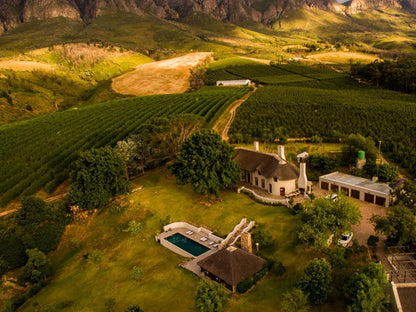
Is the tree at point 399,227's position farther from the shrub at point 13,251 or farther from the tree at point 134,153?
the shrub at point 13,251

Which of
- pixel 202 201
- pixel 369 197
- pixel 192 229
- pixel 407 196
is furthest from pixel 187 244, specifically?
pixel 407 196

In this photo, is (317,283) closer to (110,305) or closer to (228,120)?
(110,305)

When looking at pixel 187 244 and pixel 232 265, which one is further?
pixel 187 244

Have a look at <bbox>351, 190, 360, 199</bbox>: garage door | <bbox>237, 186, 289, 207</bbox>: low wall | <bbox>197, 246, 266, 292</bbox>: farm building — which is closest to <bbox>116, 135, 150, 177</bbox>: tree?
<bbox>237, 186, 289, 207</bbox>: low wall

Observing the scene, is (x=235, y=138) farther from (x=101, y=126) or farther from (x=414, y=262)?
(x=414, y=262)

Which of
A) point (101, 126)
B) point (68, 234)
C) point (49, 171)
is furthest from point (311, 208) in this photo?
point (101, 126)

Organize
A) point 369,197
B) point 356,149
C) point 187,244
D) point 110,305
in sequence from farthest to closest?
point 356,149 → point 369,197 → point 187,244 → point 110,305
